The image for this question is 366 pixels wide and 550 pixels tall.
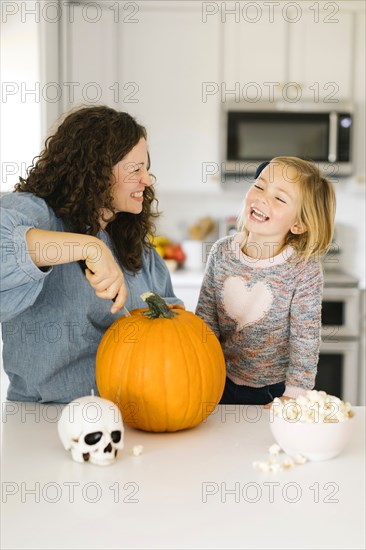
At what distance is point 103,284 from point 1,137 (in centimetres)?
169

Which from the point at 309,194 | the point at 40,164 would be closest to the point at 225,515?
the point at 40,164

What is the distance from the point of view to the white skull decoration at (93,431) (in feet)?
3.46

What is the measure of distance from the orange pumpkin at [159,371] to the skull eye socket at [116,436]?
126 mm

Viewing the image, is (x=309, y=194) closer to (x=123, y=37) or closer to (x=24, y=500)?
(x=24, y=500)

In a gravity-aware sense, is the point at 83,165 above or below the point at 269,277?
above

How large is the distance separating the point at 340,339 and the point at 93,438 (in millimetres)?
2465

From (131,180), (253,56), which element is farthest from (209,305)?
(253,56)

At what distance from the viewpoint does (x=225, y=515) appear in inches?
35.7

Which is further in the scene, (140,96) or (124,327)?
(140,96)

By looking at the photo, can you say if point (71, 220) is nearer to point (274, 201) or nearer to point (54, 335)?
point (54, 335)

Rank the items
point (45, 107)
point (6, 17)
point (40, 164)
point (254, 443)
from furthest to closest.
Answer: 1. point (45, 107)
2. point (6, 17)
3. point (40, 164)
4. point (254, 443)

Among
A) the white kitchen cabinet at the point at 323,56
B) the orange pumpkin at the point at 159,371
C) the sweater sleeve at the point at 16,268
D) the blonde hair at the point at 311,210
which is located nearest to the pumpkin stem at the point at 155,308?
the orange pumpkin at the point at 159,371

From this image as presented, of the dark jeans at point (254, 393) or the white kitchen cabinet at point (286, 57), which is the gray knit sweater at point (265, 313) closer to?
the dark jeans at point (254, 393)

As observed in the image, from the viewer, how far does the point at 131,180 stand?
57.4 inches
